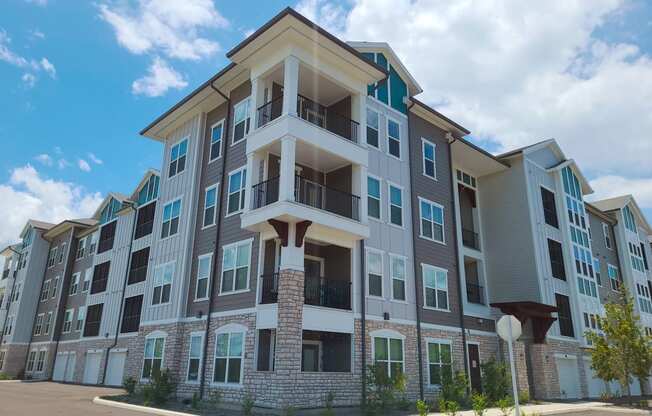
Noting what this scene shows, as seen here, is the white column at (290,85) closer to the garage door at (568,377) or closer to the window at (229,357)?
the window at (229,357)

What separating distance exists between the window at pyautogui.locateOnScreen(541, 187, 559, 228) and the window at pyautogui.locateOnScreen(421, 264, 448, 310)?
9.38 meters

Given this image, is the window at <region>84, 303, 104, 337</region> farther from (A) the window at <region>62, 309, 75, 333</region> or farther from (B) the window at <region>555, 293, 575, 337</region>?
(B) the window at <region>555, 293, 575, 337</region>

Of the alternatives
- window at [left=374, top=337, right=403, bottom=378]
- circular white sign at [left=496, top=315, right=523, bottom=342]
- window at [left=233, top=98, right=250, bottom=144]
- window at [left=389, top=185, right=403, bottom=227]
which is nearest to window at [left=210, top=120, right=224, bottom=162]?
window at [left=233, top=98, right=250, bottom=144]

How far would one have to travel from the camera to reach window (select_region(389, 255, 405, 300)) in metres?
20.5

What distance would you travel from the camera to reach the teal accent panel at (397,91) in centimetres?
2352

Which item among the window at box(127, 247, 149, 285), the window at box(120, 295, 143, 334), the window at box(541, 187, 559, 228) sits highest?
the window at box(541, 187, 559, 228)

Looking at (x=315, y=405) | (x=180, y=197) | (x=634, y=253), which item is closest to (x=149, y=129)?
(x=180, y=197)

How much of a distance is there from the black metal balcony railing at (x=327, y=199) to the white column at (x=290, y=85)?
115 inches

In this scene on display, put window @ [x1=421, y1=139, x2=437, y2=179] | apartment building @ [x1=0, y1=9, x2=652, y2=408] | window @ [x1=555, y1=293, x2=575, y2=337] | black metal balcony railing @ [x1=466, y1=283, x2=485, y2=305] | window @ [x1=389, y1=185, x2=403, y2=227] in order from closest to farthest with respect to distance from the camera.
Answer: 1. apartment building @ [x1=0, y1=9, x2=652, y2=408]
2. window @ [x1=389, y1=185, x2=403, y2=227]
3. window @ [x1=421, y1=139, x2=437, y2=179]
4. black metal balcony railing @ [x1=466, y1=283, x2=485, y2=305]
5. window @ [x1=555, y1=293, x2=575, y2=337]

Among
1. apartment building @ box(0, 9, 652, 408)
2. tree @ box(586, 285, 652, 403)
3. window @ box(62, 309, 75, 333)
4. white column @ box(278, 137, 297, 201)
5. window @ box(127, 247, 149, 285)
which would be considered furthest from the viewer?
window @ box(62, 309, 75, 333)

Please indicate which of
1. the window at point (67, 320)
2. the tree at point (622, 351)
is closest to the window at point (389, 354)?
the tree at point (622, 351)

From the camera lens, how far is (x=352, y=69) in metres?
20.0

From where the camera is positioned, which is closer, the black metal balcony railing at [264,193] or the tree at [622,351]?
the black metal balcony railing at [264,193]

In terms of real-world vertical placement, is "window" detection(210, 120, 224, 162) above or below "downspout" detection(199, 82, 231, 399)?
above
